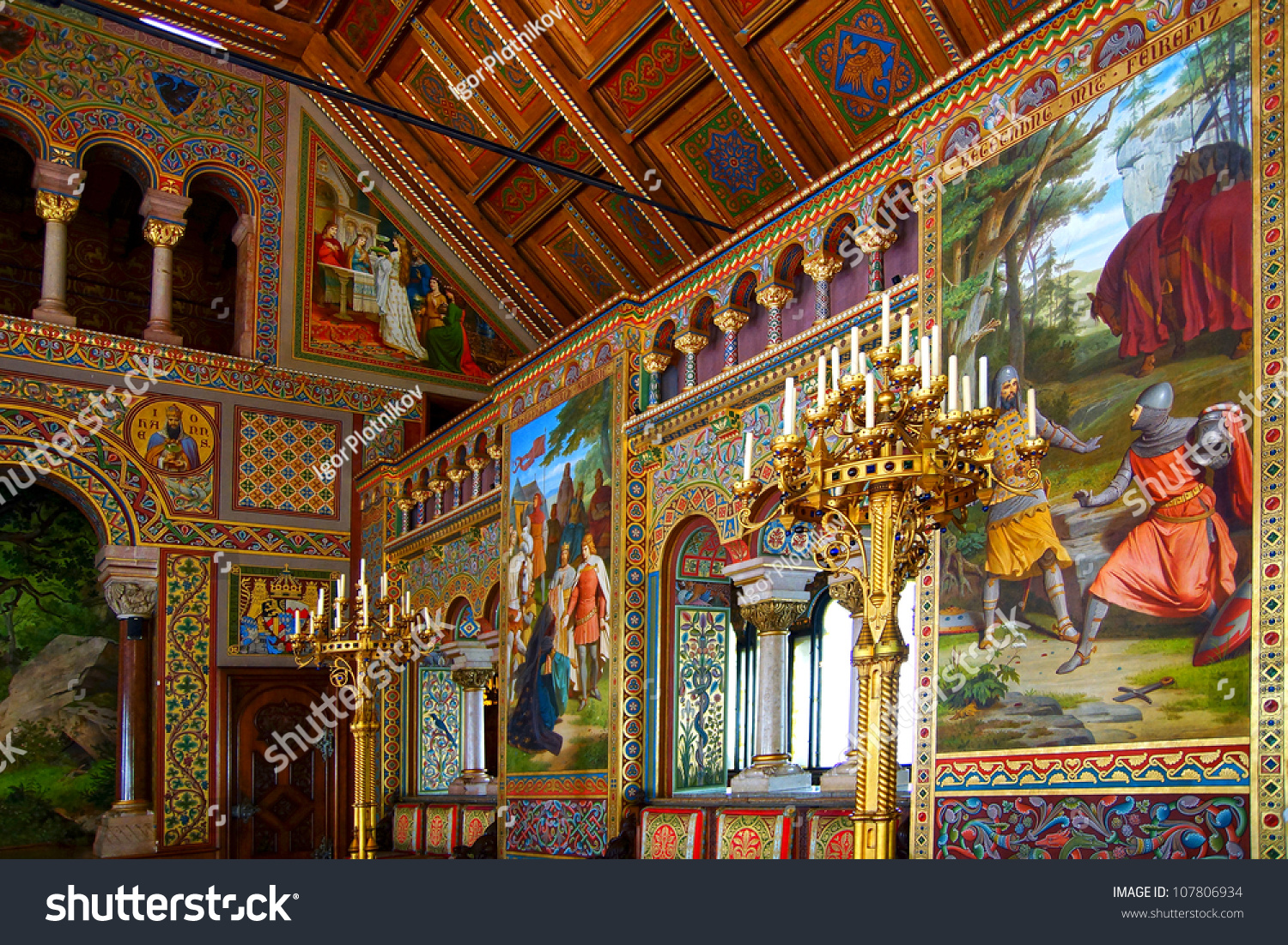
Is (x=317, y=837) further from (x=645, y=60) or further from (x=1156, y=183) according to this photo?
(x=1156, y=183)

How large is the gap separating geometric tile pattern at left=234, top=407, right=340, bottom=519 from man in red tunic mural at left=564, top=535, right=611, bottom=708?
627 cm

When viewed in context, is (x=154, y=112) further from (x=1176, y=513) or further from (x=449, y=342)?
(x=1176, y=513)

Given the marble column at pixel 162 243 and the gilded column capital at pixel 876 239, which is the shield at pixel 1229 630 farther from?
the marble column at pixel 162 243

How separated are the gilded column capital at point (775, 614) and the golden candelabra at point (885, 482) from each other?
11.1 feet

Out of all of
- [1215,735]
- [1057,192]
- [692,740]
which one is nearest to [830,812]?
[692,740]

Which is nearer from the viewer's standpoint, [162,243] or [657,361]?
[657,361]

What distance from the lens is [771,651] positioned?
8547 millimetres

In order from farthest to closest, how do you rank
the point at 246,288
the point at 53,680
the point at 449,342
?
1. the point at 449,342
2. the point at 246,288
3. the point at 53,680

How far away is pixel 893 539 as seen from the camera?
478 cm

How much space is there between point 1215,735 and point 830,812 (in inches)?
111

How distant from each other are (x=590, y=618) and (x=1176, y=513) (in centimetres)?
544

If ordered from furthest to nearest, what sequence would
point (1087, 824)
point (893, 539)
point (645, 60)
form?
point (645, 60) → point (1087, 824) → point (893, 539)

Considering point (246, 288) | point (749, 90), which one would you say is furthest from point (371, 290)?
point (749, 90)

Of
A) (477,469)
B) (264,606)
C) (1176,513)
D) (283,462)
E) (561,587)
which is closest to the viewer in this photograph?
(1176,513)
